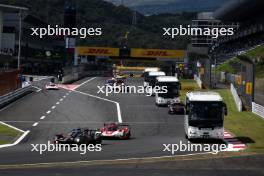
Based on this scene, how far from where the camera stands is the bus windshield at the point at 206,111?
123 ft

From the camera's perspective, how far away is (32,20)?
156 m

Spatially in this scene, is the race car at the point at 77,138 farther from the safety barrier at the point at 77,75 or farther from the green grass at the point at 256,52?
the green grass at the point at 256,52

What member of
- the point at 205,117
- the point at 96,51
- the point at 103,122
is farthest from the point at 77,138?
the point at 96,51

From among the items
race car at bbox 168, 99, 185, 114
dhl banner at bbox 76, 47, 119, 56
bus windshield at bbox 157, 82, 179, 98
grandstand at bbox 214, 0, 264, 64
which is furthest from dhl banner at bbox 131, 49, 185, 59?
race car at bbox 168, 99, 185, 114

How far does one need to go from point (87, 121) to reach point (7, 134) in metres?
10.4

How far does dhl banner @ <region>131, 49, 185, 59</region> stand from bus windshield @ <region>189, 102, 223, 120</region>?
83205 millimetres

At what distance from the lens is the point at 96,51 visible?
123 meters

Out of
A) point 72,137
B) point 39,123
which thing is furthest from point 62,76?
point 72,137

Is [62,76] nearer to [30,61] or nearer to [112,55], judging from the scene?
[112,55]

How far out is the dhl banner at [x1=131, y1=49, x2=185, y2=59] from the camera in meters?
121

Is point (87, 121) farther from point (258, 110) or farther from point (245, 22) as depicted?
point (245, 22)

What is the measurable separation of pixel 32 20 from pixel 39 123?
358 feet

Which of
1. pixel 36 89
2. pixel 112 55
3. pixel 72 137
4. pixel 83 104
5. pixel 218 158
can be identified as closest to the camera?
pixel 218 158

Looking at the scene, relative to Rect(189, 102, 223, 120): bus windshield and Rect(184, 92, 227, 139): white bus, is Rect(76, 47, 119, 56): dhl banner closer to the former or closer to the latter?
Rect(184, 92, 227, 139): white bus
